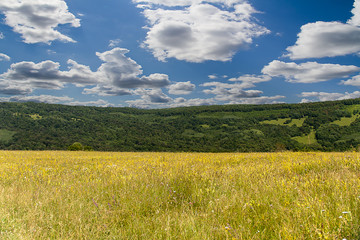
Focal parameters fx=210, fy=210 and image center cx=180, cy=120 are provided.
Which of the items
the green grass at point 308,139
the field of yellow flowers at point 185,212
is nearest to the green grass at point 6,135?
the field of yellow flowers at point 185,212

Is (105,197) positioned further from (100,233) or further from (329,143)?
(329,143)

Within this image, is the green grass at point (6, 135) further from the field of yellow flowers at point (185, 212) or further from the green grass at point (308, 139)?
the green grass at point (308, 139)

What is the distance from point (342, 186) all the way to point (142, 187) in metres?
4.33

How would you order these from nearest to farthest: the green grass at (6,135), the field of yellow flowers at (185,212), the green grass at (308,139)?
1. the field of yellow flowers at (185,212)
2. the green grass at (6,135)
3. the green grass at (308,139)

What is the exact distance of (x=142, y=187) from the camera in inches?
200

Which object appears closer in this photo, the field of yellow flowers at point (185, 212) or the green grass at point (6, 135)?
the field of yellow flowers at point (185, 212)

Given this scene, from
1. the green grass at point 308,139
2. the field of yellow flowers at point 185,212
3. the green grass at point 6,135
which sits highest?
the field of yellow flowers at point 185,212

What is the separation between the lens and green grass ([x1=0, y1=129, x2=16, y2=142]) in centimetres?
15712

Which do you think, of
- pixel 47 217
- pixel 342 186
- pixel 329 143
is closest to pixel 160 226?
pixel 47 217

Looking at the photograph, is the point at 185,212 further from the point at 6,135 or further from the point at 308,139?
the point at 6,135

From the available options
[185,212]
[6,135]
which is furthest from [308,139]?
[6,135]

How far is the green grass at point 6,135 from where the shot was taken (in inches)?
6186

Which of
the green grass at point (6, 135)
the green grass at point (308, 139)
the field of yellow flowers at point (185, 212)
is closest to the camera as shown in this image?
the field of yellow flowers at point (185, 212)

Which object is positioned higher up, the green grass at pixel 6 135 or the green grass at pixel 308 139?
the green grass at pixel 6 135
